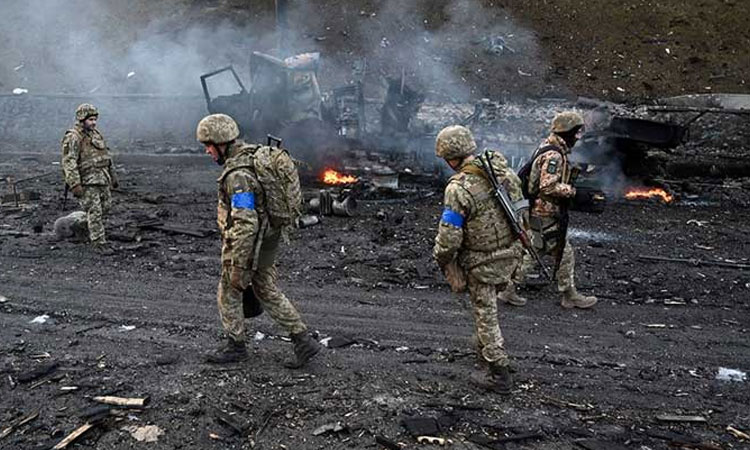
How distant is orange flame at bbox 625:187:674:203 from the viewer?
11.6 meters

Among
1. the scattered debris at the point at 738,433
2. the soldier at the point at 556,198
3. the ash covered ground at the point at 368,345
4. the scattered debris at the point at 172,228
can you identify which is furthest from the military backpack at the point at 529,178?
the scattered debris at the point at 172,228

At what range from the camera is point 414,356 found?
559 centimetres

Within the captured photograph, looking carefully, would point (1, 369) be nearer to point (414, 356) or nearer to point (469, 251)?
point (414, 356)

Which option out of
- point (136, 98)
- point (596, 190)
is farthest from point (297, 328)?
point (136, 98)

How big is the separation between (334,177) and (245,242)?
7.34 metres

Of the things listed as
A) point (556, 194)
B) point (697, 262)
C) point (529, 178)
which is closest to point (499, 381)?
point (556, 194)

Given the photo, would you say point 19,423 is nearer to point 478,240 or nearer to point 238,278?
point 238,278

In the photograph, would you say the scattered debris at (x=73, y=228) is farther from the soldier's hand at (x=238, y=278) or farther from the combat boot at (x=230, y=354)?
the soldier's hand at (x=238, y=278)

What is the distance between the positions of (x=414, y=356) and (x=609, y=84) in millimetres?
15945

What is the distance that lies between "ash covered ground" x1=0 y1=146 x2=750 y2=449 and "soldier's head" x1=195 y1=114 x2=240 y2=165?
1.75 meters

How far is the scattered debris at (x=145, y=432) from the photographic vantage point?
4.36 metres

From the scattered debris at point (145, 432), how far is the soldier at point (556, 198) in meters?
3.64

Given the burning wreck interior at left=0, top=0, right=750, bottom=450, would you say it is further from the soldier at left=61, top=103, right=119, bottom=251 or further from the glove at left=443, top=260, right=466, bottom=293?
the glove at left=443, top=260, right=466, bottom=293

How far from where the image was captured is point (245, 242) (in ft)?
15.9
